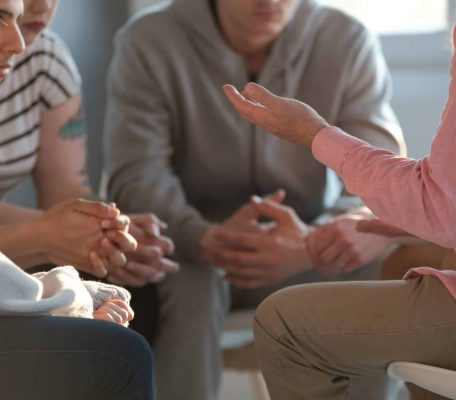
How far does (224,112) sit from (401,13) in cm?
98

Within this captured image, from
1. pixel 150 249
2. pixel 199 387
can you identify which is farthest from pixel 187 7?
pixel 199 387

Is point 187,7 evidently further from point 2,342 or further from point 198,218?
point 2,342

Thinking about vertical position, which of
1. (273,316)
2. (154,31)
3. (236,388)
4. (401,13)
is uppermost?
(154,31)

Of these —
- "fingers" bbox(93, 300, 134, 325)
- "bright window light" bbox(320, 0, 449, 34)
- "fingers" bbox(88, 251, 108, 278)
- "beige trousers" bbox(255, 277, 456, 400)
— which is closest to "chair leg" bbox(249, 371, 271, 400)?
"fingers" bbox(88, 251, 108, 278)

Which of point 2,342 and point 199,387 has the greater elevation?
point 2,342

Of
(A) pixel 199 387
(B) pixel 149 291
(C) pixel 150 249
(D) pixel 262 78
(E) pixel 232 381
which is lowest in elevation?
(E) pixel 232 381

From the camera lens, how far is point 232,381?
104 inches

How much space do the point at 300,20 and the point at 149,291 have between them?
0.64 meters

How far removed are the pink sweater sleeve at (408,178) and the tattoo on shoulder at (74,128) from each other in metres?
0.82

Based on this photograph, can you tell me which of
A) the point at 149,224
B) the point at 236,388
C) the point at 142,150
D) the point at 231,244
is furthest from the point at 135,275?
the point at 236,388

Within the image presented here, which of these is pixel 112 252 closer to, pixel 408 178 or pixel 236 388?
pixel 408 178

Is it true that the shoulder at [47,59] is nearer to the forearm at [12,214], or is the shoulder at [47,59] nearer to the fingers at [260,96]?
the forearm at [12,214]

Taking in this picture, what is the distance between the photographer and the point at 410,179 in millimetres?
1232

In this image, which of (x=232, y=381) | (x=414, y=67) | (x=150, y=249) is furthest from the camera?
(x=414, y=67)
